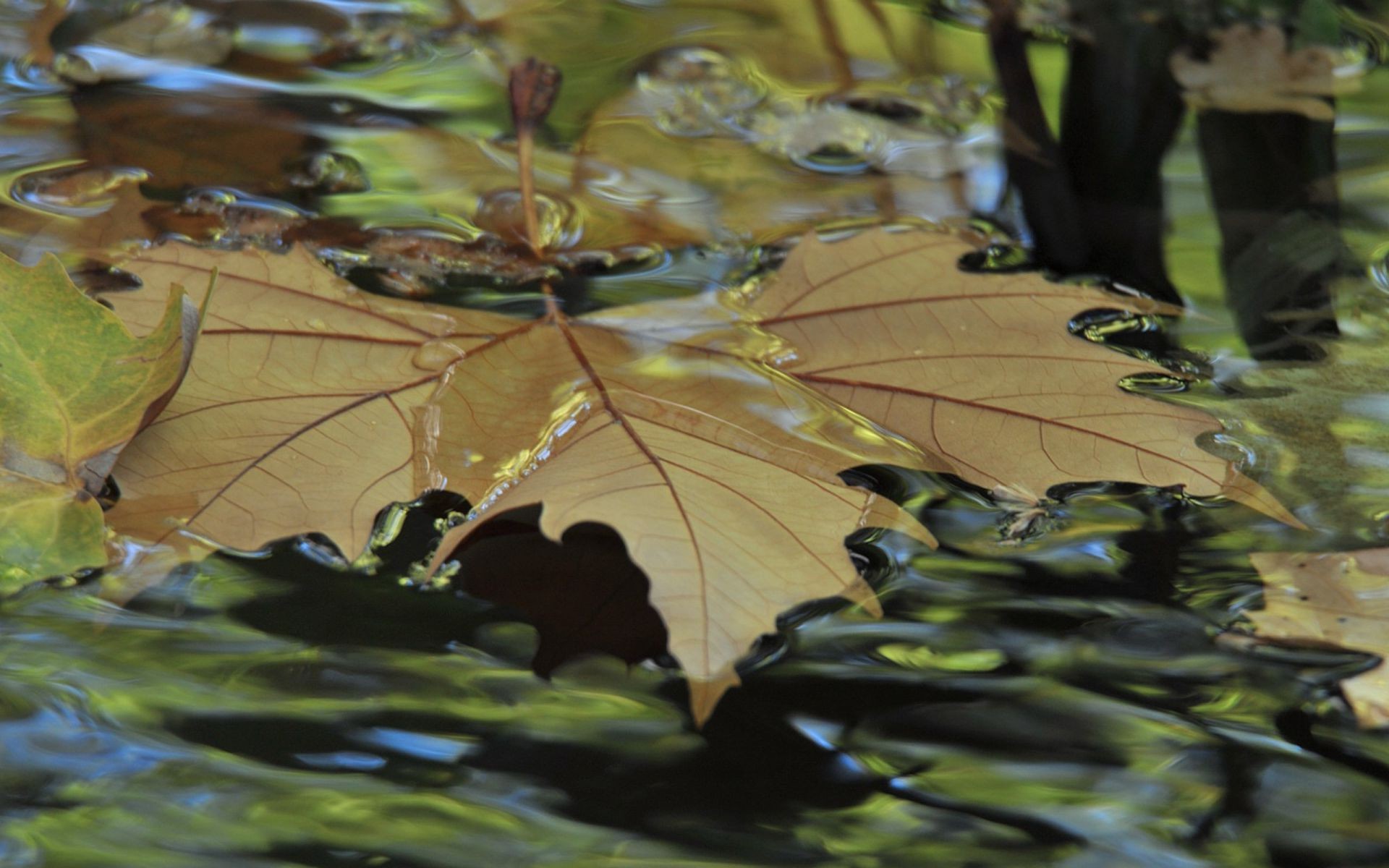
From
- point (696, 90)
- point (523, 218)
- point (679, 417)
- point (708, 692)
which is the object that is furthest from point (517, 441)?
point (696, 90)

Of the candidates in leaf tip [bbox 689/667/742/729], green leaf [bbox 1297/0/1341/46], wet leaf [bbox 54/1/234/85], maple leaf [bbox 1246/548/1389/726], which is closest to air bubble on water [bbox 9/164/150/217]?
wet leaf [bbox 54/1/234/85]

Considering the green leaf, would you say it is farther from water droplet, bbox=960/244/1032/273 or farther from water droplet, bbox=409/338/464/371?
water droplet, bbox=409/338/464/371

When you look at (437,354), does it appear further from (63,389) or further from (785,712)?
(785,712)

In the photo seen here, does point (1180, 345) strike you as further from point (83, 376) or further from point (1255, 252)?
point (83, 376)

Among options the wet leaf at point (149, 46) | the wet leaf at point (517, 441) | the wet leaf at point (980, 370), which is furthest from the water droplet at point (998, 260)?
the wet leaf at point (149, 46)

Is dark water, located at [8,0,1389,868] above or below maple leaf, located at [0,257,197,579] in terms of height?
below
